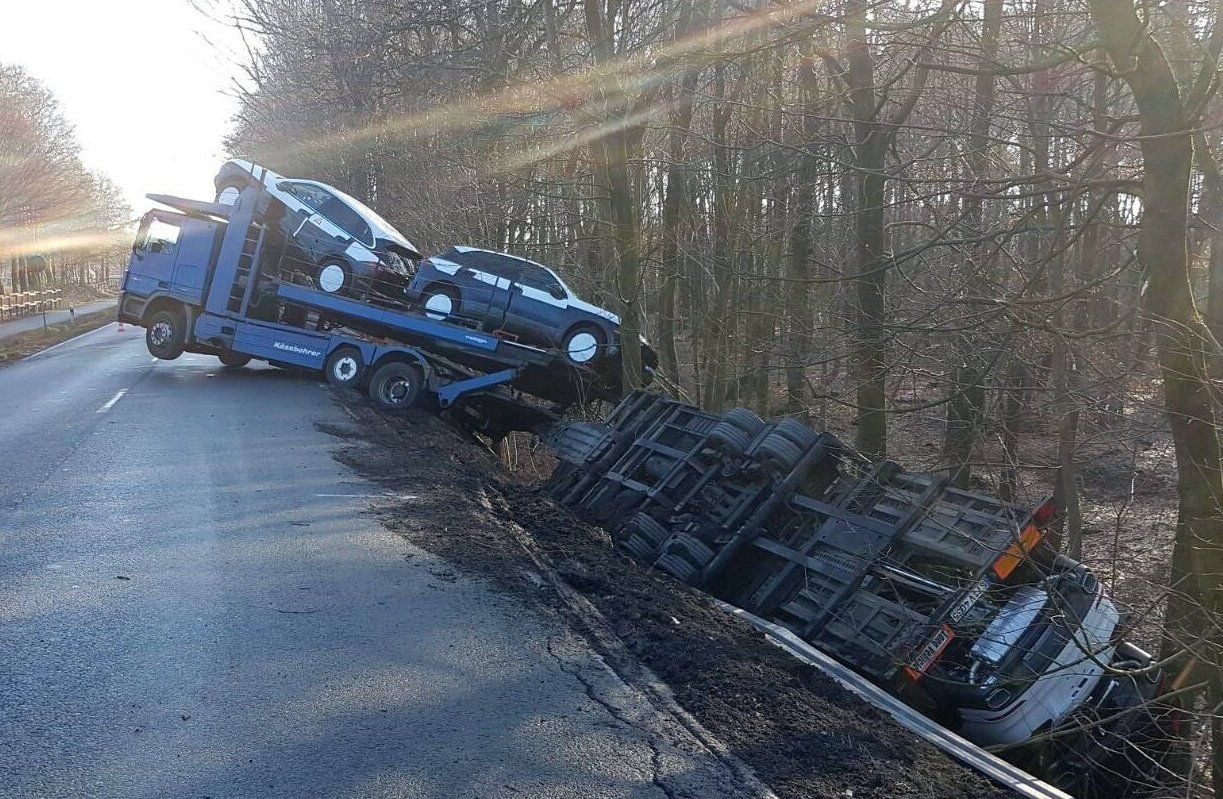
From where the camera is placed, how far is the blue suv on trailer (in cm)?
1797

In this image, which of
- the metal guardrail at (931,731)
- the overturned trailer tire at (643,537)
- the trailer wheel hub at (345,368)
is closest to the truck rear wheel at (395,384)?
the trailer wheel hub at (345,368)

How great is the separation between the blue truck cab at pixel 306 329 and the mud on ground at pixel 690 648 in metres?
5.37

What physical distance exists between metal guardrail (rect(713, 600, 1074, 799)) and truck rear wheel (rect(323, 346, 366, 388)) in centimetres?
1198

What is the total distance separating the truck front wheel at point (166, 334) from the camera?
773 inches

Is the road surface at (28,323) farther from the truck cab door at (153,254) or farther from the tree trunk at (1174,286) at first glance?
the tree trunk at (1174,286)

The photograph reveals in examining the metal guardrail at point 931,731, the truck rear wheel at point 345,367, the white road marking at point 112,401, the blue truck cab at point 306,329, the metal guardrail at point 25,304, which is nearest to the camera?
the metal guardrail at point 931,731

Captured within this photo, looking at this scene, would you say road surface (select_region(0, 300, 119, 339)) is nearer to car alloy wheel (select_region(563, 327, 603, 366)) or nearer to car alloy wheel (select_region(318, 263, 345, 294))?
car alloy wheel (select_region(318, 263, 345, 294))

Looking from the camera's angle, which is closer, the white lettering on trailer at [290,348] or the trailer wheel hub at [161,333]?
the white lettering on trailer at [290,348]

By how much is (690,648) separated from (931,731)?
4.81 feet

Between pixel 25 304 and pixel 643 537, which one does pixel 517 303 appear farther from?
pixel 25 304

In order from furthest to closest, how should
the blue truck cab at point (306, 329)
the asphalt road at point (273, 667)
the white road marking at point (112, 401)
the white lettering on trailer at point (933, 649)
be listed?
1. the blue truck cab at point (306, 329)
2. the white road marking at point (112, 401)
3. the white lettering on trailer at point (933, 649)
4. the asphalt road at point (273, 667)

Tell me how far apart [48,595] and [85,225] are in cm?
7380

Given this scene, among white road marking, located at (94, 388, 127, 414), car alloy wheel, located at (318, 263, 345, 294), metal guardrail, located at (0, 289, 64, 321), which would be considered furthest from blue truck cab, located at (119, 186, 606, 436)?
metal guardrail, located at (0, 289, 64, 321)

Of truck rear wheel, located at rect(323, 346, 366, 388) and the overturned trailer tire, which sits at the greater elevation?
truck rear wheel, located at rect(323, 346, 366, 388)
